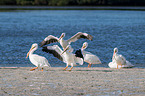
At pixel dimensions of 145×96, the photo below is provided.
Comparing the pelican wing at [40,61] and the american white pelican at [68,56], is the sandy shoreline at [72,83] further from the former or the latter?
the american white pelican at [68,56]

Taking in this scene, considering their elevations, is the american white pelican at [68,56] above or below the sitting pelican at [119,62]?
above

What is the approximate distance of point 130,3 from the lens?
134625 millimetres

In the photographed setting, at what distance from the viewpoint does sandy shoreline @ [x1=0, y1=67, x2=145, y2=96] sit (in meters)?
8.73

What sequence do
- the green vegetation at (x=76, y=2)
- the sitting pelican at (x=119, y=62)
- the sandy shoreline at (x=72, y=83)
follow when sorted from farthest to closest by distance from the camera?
the green vegetation at (x=76, y=2)
the sitting pelican at (x=119, y=62)
the sandy shoreline at (x=72, y=83)

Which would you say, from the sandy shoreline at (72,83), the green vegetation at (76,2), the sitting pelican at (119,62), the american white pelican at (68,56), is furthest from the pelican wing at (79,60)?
the green vegetation at (76,2)

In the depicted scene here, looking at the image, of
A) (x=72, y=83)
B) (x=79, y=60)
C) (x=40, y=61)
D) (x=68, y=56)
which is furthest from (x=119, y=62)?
(x=72, y=83)

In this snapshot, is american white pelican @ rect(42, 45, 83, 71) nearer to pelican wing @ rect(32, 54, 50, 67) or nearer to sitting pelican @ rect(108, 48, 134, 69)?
pelican wing @ rect(32, 54, 50, 67)

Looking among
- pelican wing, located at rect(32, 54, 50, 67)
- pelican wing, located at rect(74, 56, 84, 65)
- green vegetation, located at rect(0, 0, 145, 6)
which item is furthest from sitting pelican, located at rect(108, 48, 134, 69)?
green vegetation, located at rect(0, 0, 145, 6)

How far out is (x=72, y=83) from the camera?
32.4ft

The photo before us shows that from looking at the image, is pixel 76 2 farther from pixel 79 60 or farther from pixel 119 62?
pixel 79 60

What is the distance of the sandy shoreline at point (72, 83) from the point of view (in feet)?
28.7

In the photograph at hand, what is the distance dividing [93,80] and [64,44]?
5117mm

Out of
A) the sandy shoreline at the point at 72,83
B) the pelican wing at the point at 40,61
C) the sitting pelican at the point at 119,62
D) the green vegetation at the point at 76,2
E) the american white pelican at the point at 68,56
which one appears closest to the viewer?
the sandy shoreline at the point at 72,83

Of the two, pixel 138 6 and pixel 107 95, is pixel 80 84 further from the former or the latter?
pixel 138 6
